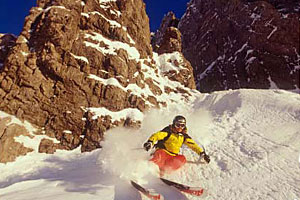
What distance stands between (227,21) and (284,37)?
16.5m

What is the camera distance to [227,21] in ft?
195

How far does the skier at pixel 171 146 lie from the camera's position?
18.1 ft

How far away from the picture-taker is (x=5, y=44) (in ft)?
99.7

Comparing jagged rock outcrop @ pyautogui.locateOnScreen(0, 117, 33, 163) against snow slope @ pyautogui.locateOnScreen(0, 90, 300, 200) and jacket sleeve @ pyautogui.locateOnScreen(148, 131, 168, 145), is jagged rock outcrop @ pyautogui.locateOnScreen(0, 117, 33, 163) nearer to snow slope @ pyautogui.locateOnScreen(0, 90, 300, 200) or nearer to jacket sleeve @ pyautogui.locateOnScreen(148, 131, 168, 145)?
snow slope @ pyautogui.locateOnScreen(0, 90, 300, 200)

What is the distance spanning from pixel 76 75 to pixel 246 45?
1786 inches

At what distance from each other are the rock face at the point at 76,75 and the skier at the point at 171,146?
59.8 feet

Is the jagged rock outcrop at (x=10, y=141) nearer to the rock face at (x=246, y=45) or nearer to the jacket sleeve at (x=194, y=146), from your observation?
the jacket sleeve at (x=194, y=146)

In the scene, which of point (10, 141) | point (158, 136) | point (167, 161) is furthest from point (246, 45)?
point (167, 161)

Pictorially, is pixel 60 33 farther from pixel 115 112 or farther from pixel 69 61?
pixel 115 112

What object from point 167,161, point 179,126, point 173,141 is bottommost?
point 167,161

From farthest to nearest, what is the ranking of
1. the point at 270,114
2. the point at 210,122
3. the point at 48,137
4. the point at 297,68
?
the point at 297,68 < the point at 48,137 < the point at 210,122 < the point at 270,114

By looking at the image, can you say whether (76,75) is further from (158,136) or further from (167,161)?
(167,161)

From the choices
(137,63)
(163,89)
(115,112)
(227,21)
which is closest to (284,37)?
(227,21)

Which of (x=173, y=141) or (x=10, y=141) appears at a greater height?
(x=173, y=141)
